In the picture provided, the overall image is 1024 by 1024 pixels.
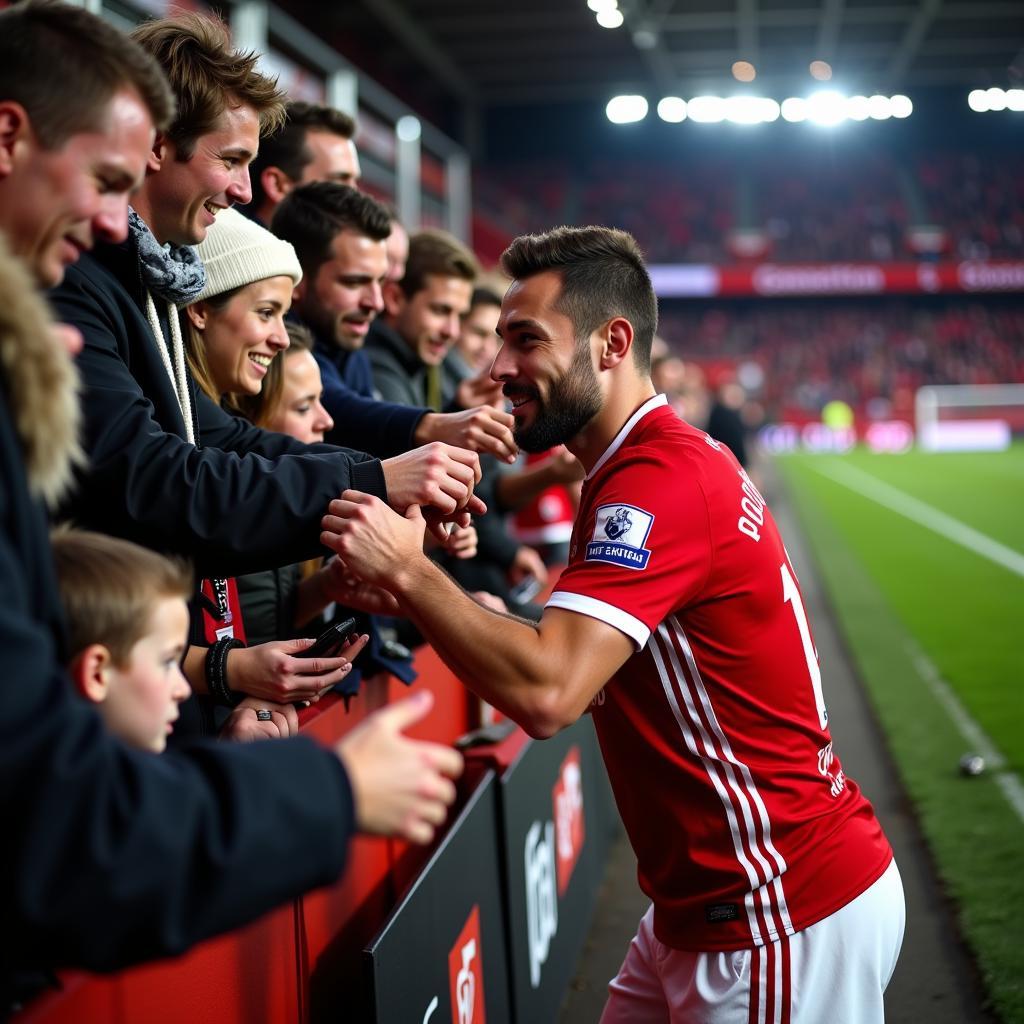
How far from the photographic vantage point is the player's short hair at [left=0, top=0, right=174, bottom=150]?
1.41 m

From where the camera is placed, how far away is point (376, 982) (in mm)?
2340

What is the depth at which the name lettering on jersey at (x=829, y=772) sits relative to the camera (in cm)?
241

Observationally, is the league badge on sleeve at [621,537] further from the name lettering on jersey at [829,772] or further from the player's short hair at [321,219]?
the player's short hair at [321,219]

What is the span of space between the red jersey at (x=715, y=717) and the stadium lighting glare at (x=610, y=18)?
25.7m

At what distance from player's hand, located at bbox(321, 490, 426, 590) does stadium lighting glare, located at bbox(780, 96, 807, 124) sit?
37.5 m

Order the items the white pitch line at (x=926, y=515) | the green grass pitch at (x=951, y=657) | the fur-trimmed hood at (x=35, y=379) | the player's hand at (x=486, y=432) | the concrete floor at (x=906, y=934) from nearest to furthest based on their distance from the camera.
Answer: the fur-trimmed hood at (x=35, y=379) < the player's hand at (x=486, y=432) < the concrete floor at (x=906, y=934) < the green grass pitch at (x=951, y=657) < the white pitch line at (x=926, y=515)

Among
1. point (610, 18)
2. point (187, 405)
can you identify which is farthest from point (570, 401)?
point (610, 18)

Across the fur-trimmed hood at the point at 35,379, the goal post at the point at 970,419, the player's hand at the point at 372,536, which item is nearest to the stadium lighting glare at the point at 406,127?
the player's hand at the point at 372,536

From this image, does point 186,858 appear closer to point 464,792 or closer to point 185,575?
point 185,575

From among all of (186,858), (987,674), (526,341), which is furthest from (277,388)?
(987,674)

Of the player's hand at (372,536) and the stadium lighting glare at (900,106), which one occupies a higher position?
the stadium lighting glare at (900,106)

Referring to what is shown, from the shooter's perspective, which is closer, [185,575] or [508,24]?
[185,575]

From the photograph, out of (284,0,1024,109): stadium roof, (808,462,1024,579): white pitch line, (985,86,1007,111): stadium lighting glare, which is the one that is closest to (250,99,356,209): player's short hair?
(808,462,1024,579): white pitch line

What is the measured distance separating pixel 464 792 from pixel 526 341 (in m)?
1.54
